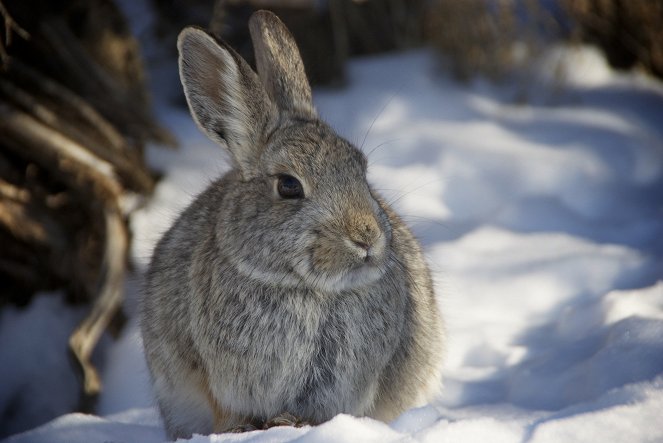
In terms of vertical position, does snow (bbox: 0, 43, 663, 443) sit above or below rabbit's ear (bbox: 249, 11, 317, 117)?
below

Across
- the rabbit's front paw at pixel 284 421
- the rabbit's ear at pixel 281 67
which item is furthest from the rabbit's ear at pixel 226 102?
the rabbit's front paw at pixel 284 421

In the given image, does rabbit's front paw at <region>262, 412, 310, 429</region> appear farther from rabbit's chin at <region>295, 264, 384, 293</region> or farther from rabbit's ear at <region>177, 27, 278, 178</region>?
rabbit's ear at <region>177, 27, 278, 178</region>

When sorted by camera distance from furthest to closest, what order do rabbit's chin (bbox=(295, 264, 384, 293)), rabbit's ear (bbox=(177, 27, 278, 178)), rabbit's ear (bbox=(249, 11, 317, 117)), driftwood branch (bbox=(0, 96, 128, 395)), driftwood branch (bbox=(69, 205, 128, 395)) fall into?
driftwood branch (bbox=(0, 96, 128, 395))
driftwood branch (bbox=(69, 205, 128, 395))
rabbit's ear (bbox=(249, 11, 317, 117))
rabbit's ear (bbox=(177, 27, 278, 178))
rabbit's chin (bbox=(295, 264, 384, 293))

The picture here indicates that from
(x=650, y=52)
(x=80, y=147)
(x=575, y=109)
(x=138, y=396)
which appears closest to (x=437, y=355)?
(x=138, y=396)

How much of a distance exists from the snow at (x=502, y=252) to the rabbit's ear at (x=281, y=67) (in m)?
0.34

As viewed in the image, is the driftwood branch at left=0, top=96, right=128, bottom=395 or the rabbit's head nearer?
the rabbit's head

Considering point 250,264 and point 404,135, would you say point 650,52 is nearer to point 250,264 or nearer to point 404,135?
point 404,135

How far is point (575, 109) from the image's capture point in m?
5.77

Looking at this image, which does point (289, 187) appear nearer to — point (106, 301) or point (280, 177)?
point (280, 177)

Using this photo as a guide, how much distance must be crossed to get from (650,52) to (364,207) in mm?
4244

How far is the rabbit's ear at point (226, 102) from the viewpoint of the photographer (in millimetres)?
2766

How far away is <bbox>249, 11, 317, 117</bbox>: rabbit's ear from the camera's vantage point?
3006mm

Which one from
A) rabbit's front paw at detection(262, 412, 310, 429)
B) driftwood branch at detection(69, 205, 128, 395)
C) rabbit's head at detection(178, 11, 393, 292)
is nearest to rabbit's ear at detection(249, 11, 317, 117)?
rabbit's head at detection(178, 11, 393, 292)

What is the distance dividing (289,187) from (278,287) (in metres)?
0.33
